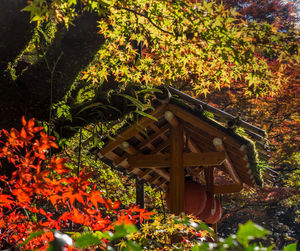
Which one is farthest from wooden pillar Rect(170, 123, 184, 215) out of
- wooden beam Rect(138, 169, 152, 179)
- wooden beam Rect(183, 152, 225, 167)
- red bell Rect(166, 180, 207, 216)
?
wooden beam Rect(138, 169, 152, 179)

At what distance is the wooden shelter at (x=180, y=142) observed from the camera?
202 inches

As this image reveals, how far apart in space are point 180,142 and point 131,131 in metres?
0.81

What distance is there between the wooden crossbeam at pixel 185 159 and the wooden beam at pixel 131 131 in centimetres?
43

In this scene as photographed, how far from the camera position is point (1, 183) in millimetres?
3650

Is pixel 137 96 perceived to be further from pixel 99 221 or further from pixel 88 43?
pixel 99 221

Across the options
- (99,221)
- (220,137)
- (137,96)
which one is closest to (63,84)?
(137,96)

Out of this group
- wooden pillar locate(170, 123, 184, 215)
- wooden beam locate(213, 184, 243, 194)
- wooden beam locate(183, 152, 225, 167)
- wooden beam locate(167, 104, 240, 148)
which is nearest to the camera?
wooden beam locate(167, 104, 240, 148)

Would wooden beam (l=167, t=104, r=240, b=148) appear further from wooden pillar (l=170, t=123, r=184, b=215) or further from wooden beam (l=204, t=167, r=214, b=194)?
wooden beam (l=204, t=167, r=214, b=194)

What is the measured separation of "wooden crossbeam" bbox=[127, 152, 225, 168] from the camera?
17.2 ft

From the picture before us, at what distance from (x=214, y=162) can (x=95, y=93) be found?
213 centimetres

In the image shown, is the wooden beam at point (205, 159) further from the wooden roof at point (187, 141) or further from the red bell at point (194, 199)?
the red bell at point (194, 199)

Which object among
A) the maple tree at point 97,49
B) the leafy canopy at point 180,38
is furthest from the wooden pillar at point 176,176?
the maple tree at point 97,49

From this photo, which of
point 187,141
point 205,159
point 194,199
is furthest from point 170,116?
point 194,199

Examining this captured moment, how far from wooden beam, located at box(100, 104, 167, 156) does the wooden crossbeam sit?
43cm
